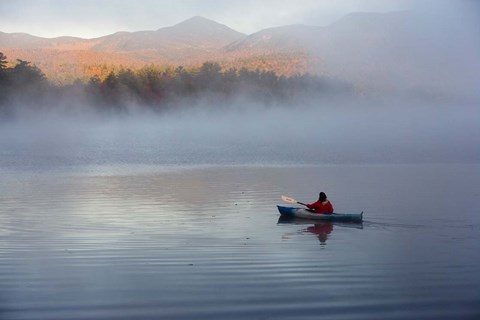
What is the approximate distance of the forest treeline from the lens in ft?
299

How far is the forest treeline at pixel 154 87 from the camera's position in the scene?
91.0 meters

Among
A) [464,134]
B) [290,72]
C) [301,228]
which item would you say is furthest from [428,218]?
[290,72]

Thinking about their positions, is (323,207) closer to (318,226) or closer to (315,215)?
(315,215)

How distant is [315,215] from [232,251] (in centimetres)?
544

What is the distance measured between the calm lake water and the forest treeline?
6357 centimetres

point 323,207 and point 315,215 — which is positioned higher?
point 323,207

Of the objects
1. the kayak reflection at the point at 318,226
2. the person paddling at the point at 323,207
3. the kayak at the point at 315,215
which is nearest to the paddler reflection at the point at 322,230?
the kayak reflection at the point at 318,226

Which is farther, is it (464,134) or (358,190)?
(464,134)

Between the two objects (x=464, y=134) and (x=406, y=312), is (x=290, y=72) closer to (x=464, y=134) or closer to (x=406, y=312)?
(x=464, y=134)

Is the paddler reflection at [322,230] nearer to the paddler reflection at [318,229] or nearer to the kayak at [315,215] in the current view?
the paddler reflection at [318,229]

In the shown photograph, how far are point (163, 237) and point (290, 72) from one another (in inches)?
4167

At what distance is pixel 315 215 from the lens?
1830cm

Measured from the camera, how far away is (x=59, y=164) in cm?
4209

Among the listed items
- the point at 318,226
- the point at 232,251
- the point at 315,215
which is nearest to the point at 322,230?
the point at 318,226
